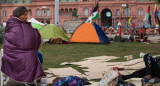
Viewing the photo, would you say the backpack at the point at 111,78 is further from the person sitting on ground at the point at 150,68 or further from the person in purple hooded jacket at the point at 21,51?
the person in purple hooded jacket at the point at 21,51

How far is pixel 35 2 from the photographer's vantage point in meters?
64.4

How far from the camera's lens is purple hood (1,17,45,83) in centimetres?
482

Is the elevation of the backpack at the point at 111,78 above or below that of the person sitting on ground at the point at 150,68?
below

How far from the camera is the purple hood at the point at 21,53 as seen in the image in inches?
190

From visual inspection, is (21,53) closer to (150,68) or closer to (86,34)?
(150,68)

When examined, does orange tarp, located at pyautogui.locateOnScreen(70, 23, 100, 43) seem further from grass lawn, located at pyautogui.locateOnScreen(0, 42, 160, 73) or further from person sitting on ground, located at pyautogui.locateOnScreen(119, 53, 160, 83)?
person sitting on ground, located at pyautogui.locateOnScreen(119, 53, 160, 83)

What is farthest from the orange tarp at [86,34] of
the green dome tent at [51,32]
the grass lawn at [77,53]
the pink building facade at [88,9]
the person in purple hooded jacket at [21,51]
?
the pink building facade at [88,9]

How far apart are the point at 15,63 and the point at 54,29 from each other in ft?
44.8

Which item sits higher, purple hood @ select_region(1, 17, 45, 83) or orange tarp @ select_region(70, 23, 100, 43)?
purple hood @ select_region(1, 17, 45, 83)

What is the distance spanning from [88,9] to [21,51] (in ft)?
186

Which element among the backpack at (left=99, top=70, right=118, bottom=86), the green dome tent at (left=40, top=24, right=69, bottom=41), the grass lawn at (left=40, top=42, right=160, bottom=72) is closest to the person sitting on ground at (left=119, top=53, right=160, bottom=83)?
the backpack at (left=99, top=70, right=118, bottom=86)

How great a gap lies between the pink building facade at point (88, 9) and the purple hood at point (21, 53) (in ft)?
170

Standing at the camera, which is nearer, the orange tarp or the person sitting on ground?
the person sitting on ground

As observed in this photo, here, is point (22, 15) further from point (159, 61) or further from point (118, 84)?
point (159, 61)
